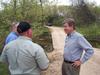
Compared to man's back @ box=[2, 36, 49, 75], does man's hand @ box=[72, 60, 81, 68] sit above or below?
below

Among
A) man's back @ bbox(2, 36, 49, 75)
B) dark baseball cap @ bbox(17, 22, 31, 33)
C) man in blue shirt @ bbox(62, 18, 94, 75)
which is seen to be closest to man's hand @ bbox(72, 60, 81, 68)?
man in blue shirt @ bbox(62, 18, 94, 75)

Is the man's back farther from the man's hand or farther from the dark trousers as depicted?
the dark trousers

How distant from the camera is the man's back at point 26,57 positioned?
4.60 metres

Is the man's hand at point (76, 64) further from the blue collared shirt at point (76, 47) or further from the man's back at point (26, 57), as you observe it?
the man's back at point (26, 57)

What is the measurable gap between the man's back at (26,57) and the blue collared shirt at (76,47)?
1458 mm

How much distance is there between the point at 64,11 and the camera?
75.8 m

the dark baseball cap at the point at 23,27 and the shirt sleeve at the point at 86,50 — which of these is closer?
the dark baseball cap at the point at 23,27

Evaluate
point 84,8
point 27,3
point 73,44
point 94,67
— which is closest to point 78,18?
point 84,8

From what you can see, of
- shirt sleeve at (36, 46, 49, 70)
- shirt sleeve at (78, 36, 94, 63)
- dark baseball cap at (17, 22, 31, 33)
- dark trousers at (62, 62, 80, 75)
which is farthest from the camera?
dark trousers at (62, 62, 80, 75)

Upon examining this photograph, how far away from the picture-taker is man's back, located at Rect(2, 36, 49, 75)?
460 centimetres

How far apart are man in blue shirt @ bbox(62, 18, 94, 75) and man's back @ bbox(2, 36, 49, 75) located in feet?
4.74

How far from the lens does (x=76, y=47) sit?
20.0 ft

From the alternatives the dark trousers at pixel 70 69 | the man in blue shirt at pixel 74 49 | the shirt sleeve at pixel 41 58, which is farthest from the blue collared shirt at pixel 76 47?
the shirt sleeve at pixel 41 58

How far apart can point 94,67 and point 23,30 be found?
8.58 meters
